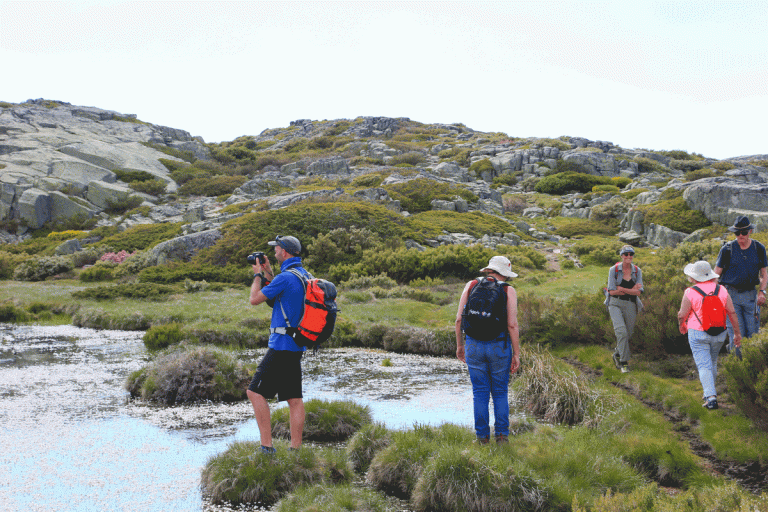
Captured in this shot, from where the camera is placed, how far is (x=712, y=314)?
7.21 meters

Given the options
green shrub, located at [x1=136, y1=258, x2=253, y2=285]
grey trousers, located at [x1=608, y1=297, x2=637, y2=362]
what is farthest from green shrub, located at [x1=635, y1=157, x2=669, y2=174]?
grey trousers, located at [x1=608, y1=297, x2=637, y2=362]

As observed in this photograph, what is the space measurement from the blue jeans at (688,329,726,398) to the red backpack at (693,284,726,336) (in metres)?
0.10

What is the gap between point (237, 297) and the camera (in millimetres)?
20969

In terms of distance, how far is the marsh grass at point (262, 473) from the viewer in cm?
554

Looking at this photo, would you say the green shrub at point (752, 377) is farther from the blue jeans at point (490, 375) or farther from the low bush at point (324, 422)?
the low bush at point (324, 422)

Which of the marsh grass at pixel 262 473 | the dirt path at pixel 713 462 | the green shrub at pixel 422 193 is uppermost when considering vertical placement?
the green shrub at pixel 422 193

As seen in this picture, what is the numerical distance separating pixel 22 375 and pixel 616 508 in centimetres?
1216

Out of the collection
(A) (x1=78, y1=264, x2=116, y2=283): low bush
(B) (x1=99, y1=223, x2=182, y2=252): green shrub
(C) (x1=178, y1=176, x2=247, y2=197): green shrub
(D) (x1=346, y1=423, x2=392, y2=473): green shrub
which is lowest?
(D) (x1=346, y1=423, x2=392, y2=473): green shrub

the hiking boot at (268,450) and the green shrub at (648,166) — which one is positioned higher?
the green shrub at (648,166)

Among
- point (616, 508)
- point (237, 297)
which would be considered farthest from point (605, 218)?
point (616, 508)

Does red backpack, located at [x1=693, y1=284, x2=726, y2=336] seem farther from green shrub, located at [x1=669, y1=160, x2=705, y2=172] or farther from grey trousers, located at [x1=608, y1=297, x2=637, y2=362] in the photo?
green shrub, located at [x1=669, y1=160, x2=705, y2=172]

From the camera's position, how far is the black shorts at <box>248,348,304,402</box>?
5.72 metres

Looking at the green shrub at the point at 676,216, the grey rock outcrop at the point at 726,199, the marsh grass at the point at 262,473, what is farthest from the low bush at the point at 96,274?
the grey rock outcrop at the point at 726,199

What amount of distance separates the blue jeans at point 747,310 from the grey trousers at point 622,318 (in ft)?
6.19
